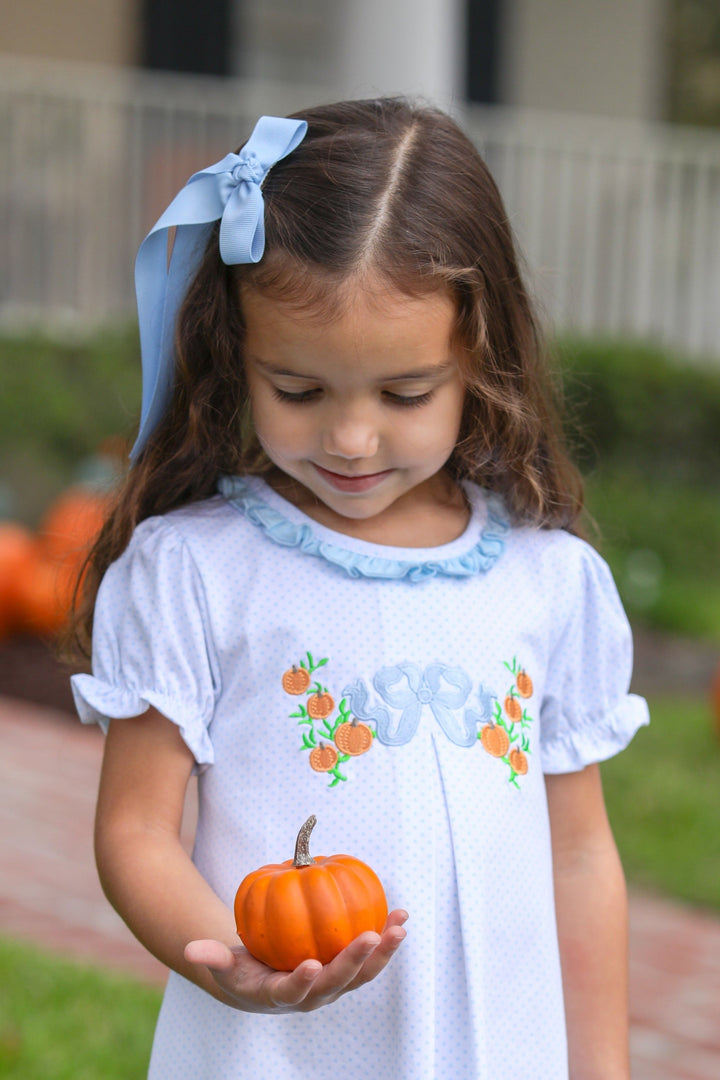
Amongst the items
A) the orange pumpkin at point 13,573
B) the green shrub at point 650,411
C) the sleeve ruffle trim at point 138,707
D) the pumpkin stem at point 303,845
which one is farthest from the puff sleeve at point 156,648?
the green shrub at point 650,411

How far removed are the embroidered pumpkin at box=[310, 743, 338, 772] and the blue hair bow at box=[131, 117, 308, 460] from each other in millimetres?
501

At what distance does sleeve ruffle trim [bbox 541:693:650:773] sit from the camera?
193 cm

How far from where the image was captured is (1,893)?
412 centimetres

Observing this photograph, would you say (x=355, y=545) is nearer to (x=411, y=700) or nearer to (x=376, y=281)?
(x=411, y=700)

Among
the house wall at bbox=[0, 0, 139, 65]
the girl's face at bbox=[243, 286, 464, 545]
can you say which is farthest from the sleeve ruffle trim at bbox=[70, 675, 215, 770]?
the house wall at bbox=[0, 0, 139, 65]

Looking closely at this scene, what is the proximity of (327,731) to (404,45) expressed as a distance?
7.72 metres

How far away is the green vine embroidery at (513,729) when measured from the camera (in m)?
1.79

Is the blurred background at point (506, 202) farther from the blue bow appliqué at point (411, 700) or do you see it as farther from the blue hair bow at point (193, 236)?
the blue hair bow at point (193, 236)

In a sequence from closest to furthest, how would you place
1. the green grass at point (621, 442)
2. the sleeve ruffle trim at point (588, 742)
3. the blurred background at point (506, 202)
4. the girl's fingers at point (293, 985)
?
the girl's fingers at point (293, 985) < the sleeve ruffle trim at point (588, 742) < the blurred background at point (506, 202) < the green grass at point (621, 442)

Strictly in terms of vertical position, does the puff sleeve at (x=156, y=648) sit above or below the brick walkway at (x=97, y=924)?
above

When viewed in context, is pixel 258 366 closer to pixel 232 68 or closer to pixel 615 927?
pixel 615 927

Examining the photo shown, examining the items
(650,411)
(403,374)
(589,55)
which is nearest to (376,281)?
(403,374)

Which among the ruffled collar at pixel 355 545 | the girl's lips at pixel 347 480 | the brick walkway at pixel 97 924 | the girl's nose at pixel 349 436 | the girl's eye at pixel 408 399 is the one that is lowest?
the brick walkway at pixel 97 924

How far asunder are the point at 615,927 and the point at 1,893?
2605mm
